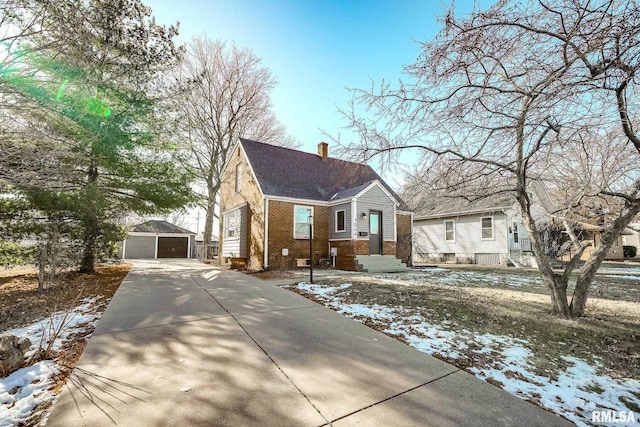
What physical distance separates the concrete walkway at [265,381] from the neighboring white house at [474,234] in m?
12.6

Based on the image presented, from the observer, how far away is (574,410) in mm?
2469

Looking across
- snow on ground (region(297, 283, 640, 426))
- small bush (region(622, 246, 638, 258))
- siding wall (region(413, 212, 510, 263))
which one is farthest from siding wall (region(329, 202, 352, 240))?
small bush (region(622, 246, 638, 258))

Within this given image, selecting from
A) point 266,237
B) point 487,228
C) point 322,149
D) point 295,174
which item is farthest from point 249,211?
point 487,228

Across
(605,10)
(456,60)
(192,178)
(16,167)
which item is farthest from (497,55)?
(192,178)

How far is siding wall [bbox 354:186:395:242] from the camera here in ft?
42.3

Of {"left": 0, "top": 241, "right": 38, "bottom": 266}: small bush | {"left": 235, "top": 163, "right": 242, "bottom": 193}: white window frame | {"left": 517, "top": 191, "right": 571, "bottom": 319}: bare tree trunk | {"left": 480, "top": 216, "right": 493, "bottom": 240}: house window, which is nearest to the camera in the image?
{"left": 517, "top": 191, "right": 571, "bottom": 319}: bare tree trunk

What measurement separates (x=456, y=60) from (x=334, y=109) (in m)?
1.92

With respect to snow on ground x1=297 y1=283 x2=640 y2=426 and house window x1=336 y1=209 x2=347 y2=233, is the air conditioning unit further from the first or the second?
snow on ground x1=297 y1=283 x2=640 y2=426

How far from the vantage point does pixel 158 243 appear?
25891mm

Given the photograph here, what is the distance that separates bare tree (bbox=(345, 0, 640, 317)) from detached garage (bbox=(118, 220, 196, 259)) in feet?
85.4

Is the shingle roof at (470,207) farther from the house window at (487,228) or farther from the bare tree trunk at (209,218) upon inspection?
the bare tree trunk at (209,218)

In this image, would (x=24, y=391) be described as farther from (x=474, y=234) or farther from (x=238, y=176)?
(x=474, y=234)

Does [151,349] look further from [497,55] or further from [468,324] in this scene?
[497,55]

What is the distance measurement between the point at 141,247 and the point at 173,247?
2.54m
